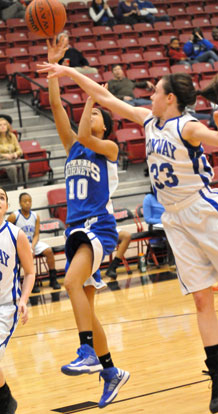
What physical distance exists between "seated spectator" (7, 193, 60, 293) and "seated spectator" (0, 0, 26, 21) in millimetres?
7686

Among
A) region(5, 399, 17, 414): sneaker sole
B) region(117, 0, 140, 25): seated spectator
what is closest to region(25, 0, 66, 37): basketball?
region(5, 399, 17, 414): sneaker sole

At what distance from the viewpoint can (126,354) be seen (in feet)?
17.7

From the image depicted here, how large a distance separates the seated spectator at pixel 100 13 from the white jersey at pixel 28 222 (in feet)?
26.6

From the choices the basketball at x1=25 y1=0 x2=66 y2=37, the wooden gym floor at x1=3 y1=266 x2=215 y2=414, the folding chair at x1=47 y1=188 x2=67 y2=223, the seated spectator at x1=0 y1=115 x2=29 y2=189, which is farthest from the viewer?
the seated spectator at x1=0 y1=115 x2=29 y2=189

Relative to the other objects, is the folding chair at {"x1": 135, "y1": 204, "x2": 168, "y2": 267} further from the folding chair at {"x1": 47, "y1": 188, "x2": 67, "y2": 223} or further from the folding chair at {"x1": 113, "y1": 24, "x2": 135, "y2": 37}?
the folding chair at {"x1": 113, "y1": 24, "x2": 135, "y2": 37}

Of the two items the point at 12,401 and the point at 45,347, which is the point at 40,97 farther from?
the point at 12,401

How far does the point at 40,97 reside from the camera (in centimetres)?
1241

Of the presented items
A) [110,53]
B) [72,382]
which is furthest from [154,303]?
[110,53]

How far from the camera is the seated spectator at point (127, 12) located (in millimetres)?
16062

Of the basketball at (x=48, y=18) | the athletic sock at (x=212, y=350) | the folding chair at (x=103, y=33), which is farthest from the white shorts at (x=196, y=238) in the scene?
the folding chair at (x=103, y=33)

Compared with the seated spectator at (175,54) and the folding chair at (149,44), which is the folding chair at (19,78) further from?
the seated spectator at (175,54)

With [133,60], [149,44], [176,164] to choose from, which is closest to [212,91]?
[176,164]

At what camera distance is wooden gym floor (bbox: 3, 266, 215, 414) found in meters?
4.20

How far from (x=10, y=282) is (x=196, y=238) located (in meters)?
1.10
